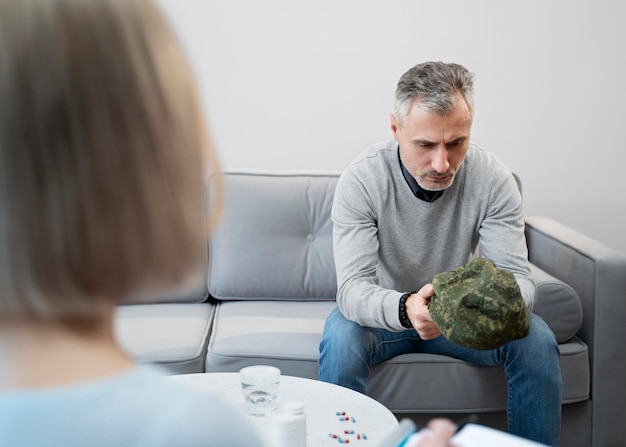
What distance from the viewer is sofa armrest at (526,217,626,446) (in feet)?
7.20

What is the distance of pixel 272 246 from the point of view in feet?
8.59

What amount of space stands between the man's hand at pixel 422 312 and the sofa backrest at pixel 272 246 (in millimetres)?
746

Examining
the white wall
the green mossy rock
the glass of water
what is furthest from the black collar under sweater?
the white wall

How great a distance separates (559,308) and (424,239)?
426 millimetres

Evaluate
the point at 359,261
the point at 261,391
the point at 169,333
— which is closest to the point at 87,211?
the point at 261,391

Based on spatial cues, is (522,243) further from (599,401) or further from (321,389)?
(321,389)

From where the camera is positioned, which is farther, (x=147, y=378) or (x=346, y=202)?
(x=346, y=202)

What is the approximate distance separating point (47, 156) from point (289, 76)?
2652 mm

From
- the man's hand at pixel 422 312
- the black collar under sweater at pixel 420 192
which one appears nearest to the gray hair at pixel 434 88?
the black collar under sweater at pixel 420 192

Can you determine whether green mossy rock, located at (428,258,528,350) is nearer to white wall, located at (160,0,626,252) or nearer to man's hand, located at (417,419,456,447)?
man's hand, located at (417,419,456,447)

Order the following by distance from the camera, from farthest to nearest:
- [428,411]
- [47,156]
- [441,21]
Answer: [441,21], [428,411], [47,156]

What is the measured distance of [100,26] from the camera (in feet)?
1.57

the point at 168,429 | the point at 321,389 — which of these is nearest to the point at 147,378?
the point at 168,429

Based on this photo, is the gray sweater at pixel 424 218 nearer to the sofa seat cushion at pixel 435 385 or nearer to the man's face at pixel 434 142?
the man's face at pixel 434 142
